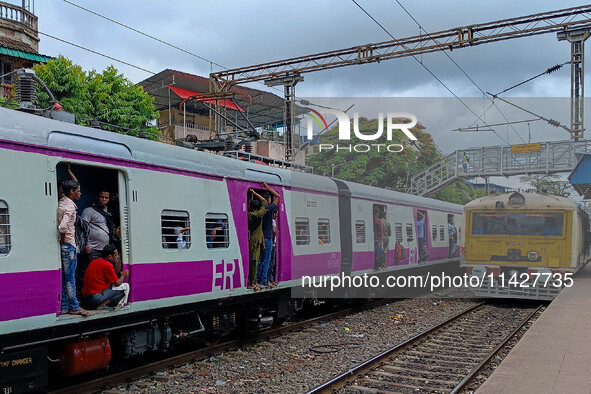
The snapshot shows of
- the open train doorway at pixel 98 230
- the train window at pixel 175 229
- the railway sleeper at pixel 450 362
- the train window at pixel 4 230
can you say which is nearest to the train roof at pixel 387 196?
the railway sleeper at pixel 450 362

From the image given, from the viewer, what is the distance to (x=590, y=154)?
20.8m

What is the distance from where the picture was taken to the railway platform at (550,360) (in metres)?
6.18

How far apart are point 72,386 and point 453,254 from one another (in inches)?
676

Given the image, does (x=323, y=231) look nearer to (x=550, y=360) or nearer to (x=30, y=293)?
(x=550, y=360)

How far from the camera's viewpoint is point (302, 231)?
36.4 ft

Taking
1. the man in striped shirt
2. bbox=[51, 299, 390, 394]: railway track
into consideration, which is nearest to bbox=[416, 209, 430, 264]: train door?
bbox=[51, 299, 390, 394]: railway track

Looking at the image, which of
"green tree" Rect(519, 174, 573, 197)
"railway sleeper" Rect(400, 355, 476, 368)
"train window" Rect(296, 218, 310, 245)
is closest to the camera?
"railway sleeper" Rect(400, 355, 476, 368)

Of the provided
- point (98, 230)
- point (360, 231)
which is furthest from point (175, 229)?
point (360, 231)

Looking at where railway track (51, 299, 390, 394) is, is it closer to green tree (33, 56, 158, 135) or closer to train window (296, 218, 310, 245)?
train window (296, 218, 310, 245)

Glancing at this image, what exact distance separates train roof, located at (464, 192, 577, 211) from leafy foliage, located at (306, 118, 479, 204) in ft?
62.5

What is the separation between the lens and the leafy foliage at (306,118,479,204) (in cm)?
3791

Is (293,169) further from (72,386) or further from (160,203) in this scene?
(72,386)

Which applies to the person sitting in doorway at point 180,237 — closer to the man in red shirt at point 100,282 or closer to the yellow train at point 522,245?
the man in red shirt at point 100,282

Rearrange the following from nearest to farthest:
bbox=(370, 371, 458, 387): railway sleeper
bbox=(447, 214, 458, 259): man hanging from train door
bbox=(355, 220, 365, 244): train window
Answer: bbox=(370, 371, 458, 387): railway sleeper
bbox=(355, 220, 365, 244): train window
bbox=(447, 214, 458, 259): man hanging from train door
